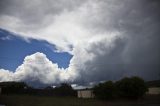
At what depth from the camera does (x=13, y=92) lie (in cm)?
7175

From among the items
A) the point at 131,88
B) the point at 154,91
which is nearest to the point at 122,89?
the point at 131,88

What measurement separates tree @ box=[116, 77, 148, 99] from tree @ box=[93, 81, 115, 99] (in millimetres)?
2587

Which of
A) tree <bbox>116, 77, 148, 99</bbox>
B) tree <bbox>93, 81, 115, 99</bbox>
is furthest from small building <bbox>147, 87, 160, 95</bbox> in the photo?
tree <bbox>93, 81, 115, 99</bbox>

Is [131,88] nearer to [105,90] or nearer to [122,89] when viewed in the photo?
[122,89]

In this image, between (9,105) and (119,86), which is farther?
(119,86)

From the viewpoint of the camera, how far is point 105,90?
6362cm

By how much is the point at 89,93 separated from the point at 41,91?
14.8 meters

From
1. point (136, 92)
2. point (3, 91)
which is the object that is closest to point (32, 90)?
point (3, 91)

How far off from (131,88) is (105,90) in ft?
23.1

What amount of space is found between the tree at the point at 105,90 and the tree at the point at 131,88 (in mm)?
2587

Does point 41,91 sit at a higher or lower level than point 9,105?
higher

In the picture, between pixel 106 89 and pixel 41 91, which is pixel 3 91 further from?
pixel 106 89

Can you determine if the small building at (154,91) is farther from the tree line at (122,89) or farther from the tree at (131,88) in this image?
the tree at (131,88)

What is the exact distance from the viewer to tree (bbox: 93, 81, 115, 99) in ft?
209
